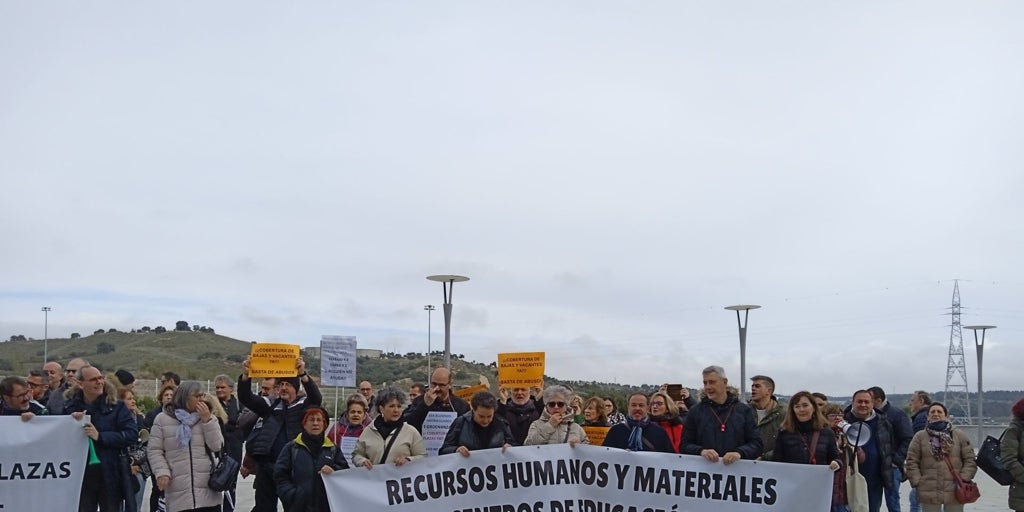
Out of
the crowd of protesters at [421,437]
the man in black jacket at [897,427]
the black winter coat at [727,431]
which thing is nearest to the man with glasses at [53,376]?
the crowd of protesters at [421,437]

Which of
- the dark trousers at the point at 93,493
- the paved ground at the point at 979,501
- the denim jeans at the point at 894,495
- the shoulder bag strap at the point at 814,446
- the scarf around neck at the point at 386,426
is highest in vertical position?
the scarf around neck at the point at 386,426

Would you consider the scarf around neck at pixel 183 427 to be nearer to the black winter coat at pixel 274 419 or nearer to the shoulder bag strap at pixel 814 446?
the black winter coat at pixel 274 419

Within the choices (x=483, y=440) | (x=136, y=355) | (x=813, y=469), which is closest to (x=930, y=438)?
(x=813, y=469)

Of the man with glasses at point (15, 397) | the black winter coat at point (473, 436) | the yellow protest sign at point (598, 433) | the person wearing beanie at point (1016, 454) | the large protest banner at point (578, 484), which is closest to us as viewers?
the large protest banner at point (578, 484)

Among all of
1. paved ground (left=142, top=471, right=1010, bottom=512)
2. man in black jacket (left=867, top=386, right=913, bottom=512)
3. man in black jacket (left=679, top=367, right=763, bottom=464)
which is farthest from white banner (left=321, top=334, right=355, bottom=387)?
man in black jacket (left=867, top=386, right=913, bottom=512)

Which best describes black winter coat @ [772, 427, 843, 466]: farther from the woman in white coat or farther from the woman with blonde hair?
the woman in white coat

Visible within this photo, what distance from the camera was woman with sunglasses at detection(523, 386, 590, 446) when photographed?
815 cm

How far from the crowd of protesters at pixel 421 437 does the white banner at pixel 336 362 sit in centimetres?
72

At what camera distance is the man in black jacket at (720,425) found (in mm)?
7992

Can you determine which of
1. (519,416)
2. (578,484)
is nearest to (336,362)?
(519,416)

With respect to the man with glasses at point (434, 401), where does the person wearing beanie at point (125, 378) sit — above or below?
above

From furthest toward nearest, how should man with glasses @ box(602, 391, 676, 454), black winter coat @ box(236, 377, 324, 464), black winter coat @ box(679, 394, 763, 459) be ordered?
1. black winter coat @ box(236, 377, 324, 464)
2. man with glasses @ box(602, 391, 676, 454)
3. black winter coat @ box(679, 394, 763, 459)

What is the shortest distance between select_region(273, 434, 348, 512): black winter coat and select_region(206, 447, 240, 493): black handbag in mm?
650

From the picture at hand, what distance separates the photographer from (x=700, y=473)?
785cm
